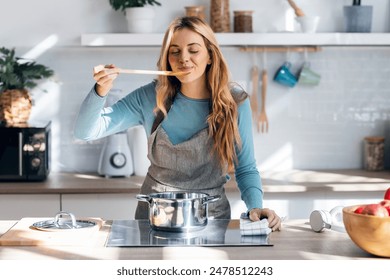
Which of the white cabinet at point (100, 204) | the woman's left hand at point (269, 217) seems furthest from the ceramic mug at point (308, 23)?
the woman's left hand at point (269, 217)

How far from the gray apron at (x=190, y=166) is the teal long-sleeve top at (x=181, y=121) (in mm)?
48

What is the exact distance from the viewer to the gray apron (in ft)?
9.99

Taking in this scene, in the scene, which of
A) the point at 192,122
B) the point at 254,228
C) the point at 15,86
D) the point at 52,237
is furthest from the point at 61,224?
the point at 15,86

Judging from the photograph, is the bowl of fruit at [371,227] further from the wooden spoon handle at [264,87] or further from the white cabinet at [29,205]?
the wooden spoon handle at [264,87]

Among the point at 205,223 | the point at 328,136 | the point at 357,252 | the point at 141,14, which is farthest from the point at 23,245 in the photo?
the point at 328,136

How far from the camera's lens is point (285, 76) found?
4617 millimetres

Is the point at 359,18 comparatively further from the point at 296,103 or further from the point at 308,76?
the point at 296,103

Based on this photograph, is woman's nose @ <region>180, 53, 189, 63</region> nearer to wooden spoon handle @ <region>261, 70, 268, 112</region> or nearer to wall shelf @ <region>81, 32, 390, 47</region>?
wall shelf @ <region>81, 32, 390, 47</region>

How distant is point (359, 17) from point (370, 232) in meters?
2.53

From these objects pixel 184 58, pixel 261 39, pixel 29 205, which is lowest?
pixel 29 205

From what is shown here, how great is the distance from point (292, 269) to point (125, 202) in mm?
1968

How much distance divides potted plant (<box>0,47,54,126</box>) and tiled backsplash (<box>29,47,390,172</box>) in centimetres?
25

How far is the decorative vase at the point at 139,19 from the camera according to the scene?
4398 mm

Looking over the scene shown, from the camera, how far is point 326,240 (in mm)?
2498
